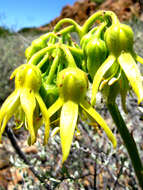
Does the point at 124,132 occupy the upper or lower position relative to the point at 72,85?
lower

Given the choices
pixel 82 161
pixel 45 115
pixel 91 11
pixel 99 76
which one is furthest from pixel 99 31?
pixel 91 11

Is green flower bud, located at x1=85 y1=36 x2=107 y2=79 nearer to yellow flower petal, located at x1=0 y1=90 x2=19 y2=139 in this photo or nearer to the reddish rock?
the reddish rock

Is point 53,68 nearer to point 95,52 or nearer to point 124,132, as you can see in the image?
point 95,52

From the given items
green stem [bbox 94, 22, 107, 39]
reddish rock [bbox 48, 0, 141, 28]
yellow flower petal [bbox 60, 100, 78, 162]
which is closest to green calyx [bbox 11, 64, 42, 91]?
yellow flower petal [bbox 60, 100, 78, 162]

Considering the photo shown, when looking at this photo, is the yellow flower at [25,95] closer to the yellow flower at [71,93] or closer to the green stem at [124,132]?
the yellow flower at [71,93]

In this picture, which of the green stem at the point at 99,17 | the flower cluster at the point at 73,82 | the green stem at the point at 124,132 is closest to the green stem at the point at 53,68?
the flower cluster at the point at 73,82

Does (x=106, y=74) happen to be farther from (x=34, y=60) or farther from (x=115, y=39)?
(x=34, y=60)
